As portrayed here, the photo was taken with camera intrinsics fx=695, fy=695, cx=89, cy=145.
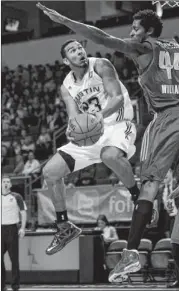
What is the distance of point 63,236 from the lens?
6.70 metres

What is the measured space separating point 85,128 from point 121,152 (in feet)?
1.46

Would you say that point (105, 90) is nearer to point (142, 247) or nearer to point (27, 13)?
point (142, 247)

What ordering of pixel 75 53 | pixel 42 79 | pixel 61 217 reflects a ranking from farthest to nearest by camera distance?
pixel 42 79
pixel 61 217
pixel 75 53

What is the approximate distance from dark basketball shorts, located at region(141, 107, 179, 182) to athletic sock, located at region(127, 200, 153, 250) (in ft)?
0.75

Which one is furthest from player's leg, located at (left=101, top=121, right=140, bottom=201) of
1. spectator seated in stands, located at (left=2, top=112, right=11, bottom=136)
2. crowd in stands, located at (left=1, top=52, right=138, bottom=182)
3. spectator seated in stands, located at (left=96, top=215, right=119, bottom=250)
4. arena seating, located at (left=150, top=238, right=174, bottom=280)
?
spectator seated in stands, located at (left=2, top=112, right=11, bottom=136)

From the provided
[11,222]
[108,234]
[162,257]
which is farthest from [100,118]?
[108,234]

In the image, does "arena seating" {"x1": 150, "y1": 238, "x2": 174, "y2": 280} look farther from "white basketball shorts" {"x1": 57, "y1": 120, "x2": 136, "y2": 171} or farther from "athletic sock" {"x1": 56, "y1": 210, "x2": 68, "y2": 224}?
"white basketball shorts" {"x1": 57, "y1": 120, "x2": 136, "y2": 171}

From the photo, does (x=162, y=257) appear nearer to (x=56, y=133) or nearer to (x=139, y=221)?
(x=56, y=133)

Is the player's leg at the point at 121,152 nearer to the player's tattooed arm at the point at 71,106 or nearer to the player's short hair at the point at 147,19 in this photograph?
the player's tattooed arm at the point at 71,106

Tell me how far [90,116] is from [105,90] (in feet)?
Answer: 1.34

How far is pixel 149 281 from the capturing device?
14570 mm

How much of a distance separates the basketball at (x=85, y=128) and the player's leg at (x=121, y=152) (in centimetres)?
16

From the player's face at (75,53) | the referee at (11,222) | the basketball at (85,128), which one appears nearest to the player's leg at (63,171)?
the basketball at (85,128)

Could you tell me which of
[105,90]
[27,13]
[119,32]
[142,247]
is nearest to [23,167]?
[142,247]
